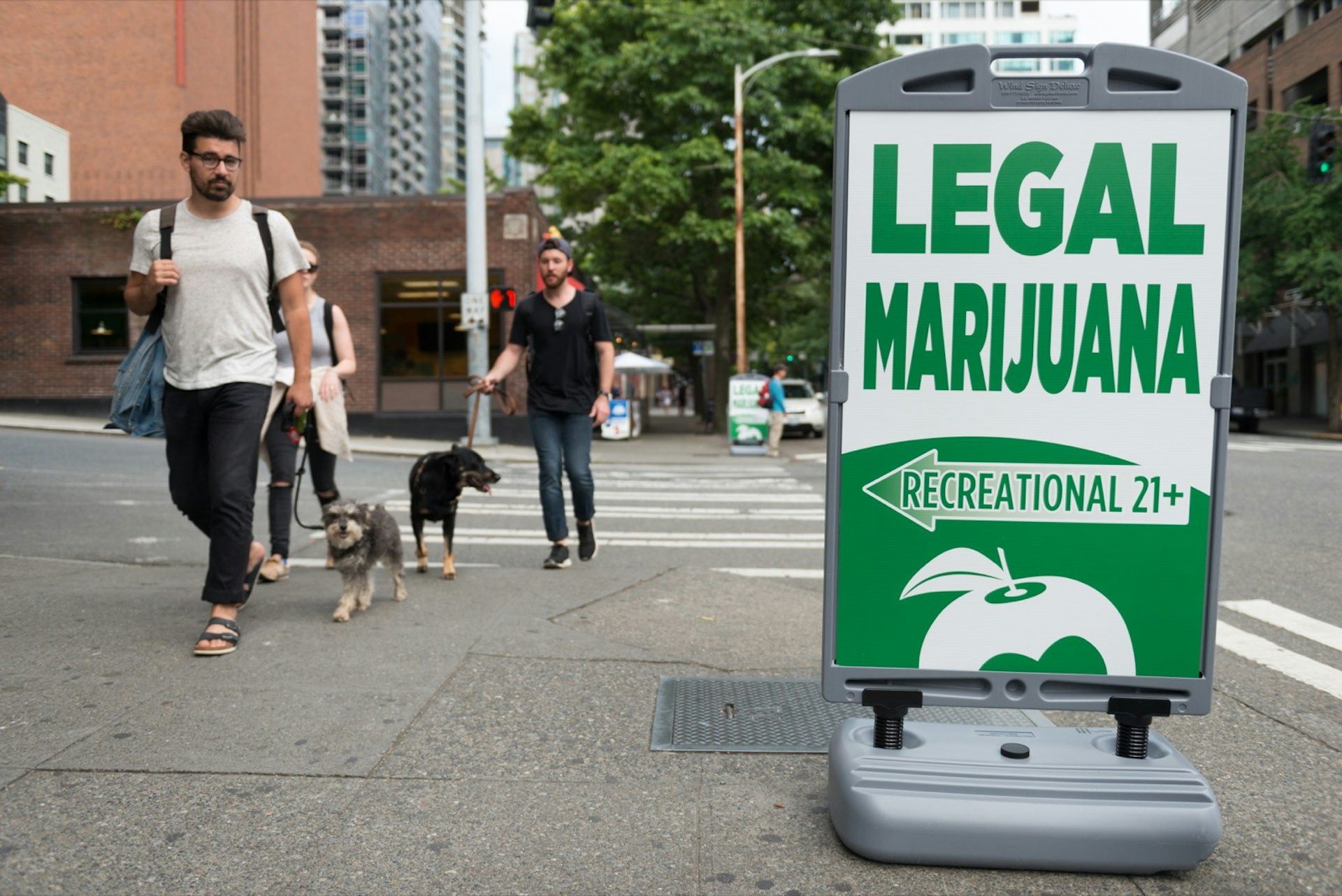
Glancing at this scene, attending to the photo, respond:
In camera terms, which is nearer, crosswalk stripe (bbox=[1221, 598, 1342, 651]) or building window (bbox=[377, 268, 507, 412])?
crosswalk stripe (bbox=[1221, 598, 1342, 651])

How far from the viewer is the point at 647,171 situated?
2664 centimetres

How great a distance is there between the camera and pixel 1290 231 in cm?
3031

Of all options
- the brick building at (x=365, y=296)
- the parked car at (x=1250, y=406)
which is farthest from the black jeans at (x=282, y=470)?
the parked car at (x=1250, y=406)

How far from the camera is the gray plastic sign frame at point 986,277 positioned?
2865 millimetres

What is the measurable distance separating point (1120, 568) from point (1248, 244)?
1374 inches

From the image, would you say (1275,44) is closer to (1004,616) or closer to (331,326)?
(331,326)

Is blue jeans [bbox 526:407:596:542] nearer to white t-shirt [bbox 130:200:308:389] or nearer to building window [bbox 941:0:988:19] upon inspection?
white t-shirt [bbox 130:200:308:389]

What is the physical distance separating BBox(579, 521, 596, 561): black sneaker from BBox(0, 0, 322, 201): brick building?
4551 millimetres

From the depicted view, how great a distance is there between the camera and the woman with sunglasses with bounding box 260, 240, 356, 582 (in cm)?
626

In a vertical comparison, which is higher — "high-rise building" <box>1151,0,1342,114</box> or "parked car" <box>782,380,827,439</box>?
"high-rise building" <box>1151,0,1342,114</box>

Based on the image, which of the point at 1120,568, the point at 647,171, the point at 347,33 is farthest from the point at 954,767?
the point at 347,33

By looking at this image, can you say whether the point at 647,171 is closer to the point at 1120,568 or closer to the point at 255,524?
the point at 255,524

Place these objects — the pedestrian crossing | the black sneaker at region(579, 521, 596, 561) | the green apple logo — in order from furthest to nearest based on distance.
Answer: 1. the black sneaker at region(579, 521, 596, 561)
2. the pedestrian crossing
3. the green apple logo

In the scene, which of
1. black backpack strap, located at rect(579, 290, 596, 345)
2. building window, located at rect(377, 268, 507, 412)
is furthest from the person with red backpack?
black backpack strap, located at rect(579, 290, 596, 345)
